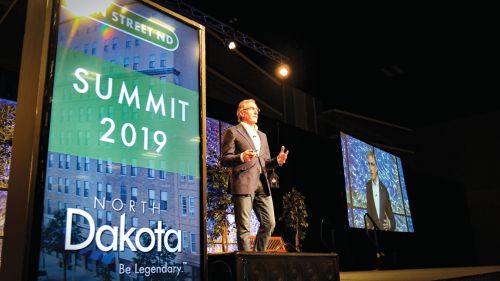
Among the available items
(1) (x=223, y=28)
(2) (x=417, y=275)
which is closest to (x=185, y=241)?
(2) (x=417, y=275)

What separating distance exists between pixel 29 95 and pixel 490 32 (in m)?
6.86

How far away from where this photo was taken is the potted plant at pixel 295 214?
23.4ft

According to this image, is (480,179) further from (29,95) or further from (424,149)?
(29,95)

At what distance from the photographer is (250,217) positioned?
274 cm

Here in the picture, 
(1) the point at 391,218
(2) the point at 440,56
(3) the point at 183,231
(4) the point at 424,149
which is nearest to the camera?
(3) the point at 183,231

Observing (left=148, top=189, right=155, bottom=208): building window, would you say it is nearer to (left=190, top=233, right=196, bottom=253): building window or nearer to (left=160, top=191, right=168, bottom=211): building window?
(left=160, top=191, right=168, bottom=211): building window

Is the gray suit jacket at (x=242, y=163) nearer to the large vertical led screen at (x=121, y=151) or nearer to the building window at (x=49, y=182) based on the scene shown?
the large vertical led screen at (x=121, y=151)

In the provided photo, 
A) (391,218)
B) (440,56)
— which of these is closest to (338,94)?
(440,56)

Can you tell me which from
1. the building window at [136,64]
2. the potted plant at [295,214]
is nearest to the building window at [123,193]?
A: the building window at [136,64]

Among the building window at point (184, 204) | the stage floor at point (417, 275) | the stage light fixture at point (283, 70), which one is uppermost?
the stage light fixture at point (283, 70)

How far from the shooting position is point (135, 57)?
1469mm

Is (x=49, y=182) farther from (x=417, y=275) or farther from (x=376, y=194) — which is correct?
(x=376, y=194)

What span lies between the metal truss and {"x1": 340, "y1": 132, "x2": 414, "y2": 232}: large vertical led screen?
184 centimetres

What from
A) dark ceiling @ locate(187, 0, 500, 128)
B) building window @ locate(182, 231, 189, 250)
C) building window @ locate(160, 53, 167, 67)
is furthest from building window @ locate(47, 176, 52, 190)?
dark ceiling @ locate(187, 0, 500, 128)
